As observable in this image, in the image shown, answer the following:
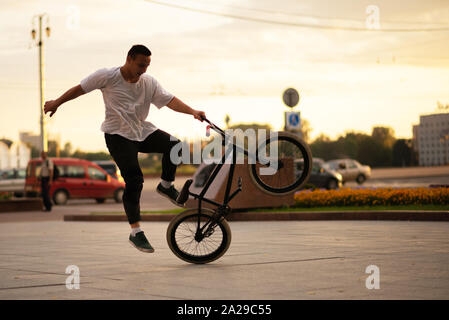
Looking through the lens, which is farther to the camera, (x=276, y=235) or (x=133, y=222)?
(x=276, y=235)

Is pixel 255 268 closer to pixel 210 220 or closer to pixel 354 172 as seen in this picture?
pixel 210 220

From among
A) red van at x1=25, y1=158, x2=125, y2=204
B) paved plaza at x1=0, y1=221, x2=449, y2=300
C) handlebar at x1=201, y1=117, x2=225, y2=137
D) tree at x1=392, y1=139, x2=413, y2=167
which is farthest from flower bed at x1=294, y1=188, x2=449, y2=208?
tree at x1=392, y1=139, x2=413, y2=167

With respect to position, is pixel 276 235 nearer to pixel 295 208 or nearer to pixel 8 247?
pixel 8 247

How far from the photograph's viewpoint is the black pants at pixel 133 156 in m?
7.45

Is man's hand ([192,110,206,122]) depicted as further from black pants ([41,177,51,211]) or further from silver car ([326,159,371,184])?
silver car ([326,159,371,184])

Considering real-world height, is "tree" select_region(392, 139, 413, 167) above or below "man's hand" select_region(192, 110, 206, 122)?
above

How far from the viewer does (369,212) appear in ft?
47.7

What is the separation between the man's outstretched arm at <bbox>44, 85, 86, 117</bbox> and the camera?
7.34 m
